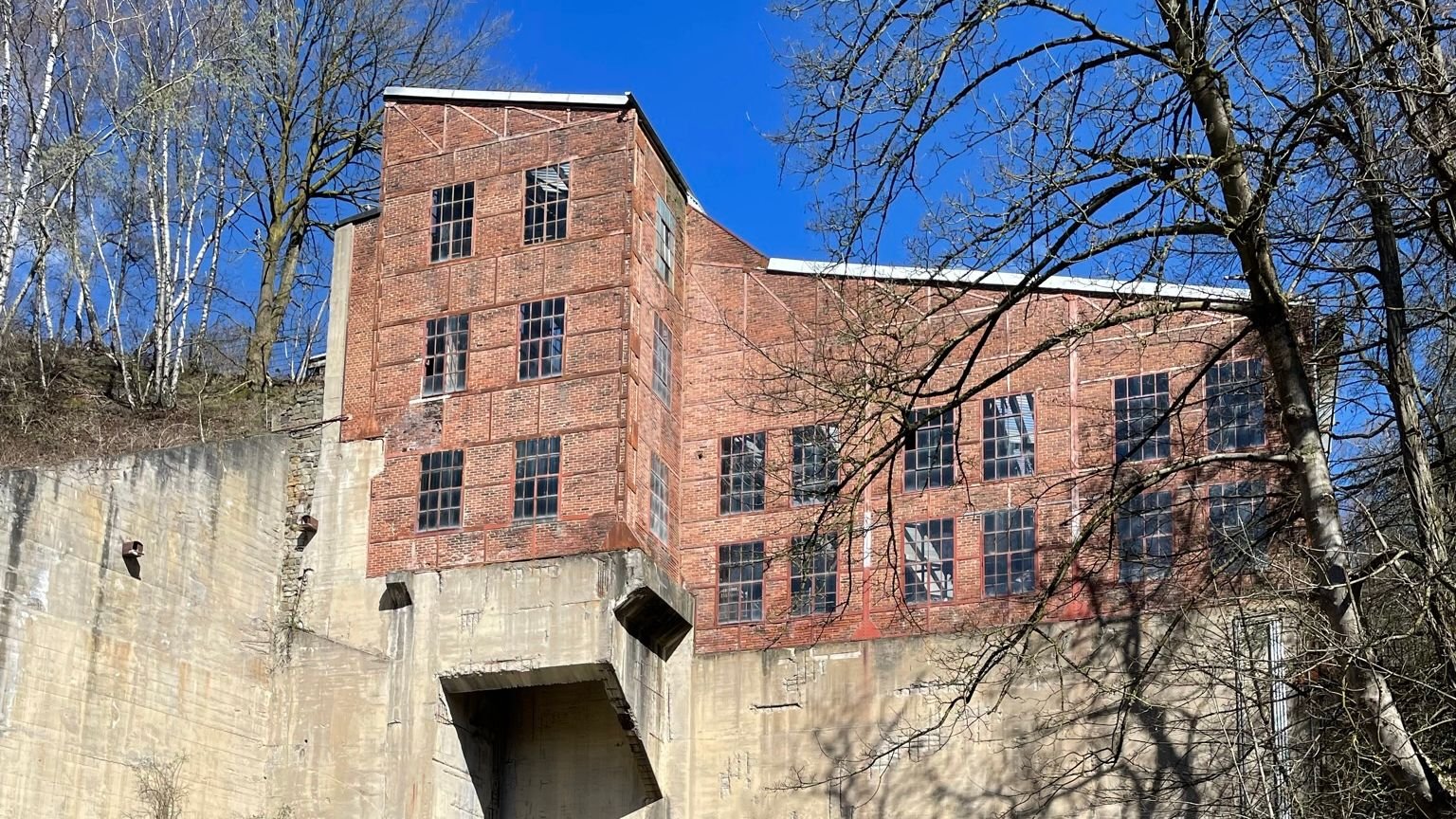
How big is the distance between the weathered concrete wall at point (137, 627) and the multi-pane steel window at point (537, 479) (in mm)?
4125

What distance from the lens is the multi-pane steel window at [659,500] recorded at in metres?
26.8

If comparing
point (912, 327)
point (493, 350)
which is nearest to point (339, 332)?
point (493, 350)

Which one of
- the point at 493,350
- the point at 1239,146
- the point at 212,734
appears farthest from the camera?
the point at 493,350

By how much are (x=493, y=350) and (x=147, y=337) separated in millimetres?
11786

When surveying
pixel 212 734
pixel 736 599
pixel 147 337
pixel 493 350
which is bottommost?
pixel 212 734

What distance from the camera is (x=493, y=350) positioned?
1082 inches

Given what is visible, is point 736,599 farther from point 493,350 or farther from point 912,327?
point 912,327

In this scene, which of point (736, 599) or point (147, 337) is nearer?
point (736, 599)

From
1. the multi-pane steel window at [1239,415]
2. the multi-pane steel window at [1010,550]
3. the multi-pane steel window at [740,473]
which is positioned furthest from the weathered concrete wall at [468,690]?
the multi-pane steel window at [1239,415]

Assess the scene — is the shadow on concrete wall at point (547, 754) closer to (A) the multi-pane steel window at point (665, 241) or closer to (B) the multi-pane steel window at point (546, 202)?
(A) the multi-pane steel window at point (665, 241)

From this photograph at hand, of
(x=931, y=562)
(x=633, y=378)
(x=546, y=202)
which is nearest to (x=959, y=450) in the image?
(x=931, y=562)

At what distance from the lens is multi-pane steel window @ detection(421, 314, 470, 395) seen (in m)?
27.6

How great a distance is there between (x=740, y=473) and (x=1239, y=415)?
763cm

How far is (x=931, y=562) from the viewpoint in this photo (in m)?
26.4
